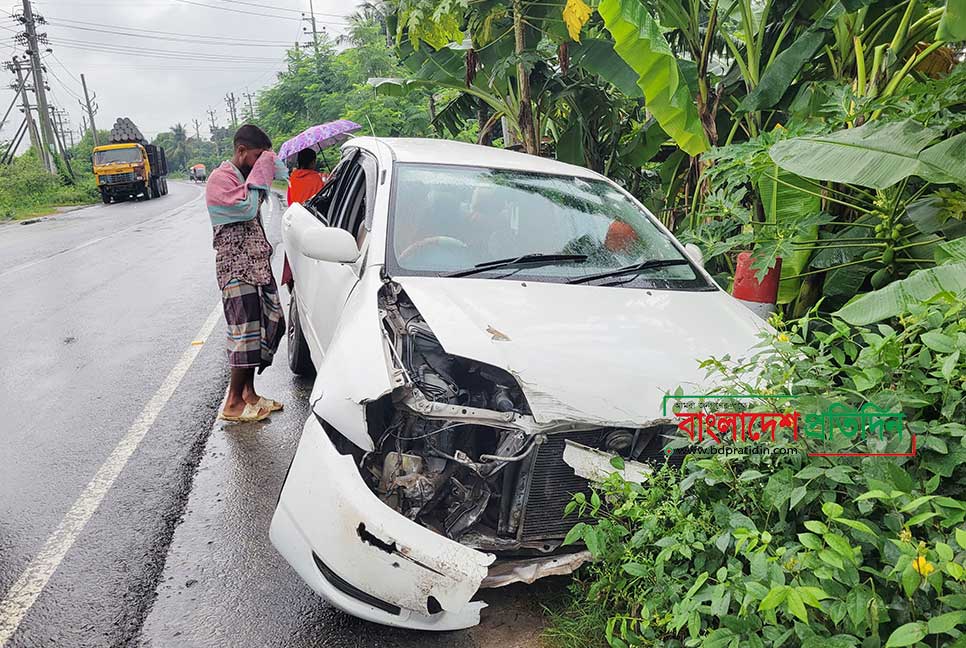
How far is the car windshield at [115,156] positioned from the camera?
106ft

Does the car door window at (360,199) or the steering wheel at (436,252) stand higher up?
the car door window at (360,199)

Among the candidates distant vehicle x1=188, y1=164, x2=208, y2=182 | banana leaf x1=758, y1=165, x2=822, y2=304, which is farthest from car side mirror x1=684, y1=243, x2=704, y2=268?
distant vehicle x1=188, y1=164, x2=208, y2=182

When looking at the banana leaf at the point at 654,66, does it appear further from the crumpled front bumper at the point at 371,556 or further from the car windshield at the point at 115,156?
the car windshield at the point at 115,156

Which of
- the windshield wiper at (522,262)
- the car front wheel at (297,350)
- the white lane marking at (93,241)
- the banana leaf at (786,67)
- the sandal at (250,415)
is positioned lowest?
the white lane marking at (93,241)

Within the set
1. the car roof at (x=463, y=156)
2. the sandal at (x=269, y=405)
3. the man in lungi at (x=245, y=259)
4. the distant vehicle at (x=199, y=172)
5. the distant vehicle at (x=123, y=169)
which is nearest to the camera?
the car roof at (x=463, y=156)

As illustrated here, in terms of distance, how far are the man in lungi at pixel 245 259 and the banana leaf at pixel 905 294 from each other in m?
3.42

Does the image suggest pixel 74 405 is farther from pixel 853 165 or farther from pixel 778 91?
pixel 778 91

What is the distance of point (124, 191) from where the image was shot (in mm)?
32938

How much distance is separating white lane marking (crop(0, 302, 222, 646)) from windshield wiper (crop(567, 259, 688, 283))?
8.64ft

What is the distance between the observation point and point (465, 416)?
8.18 ft

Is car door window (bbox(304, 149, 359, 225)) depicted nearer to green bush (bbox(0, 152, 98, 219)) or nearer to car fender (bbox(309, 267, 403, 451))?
car fender (bbox(309, 267, 403, 451))

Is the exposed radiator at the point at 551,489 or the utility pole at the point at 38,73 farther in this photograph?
the utility pole at the point at 38,73

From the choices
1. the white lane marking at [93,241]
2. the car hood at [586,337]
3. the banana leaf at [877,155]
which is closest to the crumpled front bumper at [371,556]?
the car hood at [586,337]

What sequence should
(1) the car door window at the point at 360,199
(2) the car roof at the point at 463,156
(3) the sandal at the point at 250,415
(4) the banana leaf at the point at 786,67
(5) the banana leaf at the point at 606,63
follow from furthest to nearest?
(5) the banana leaf at the point at 606,63 < (4) the banana leaf at the point at 786,67 < (3) the sandal at the point at 250,415 < (2) the car roof at the point at 463,156 < (1) the car door window at the point at 360,199
